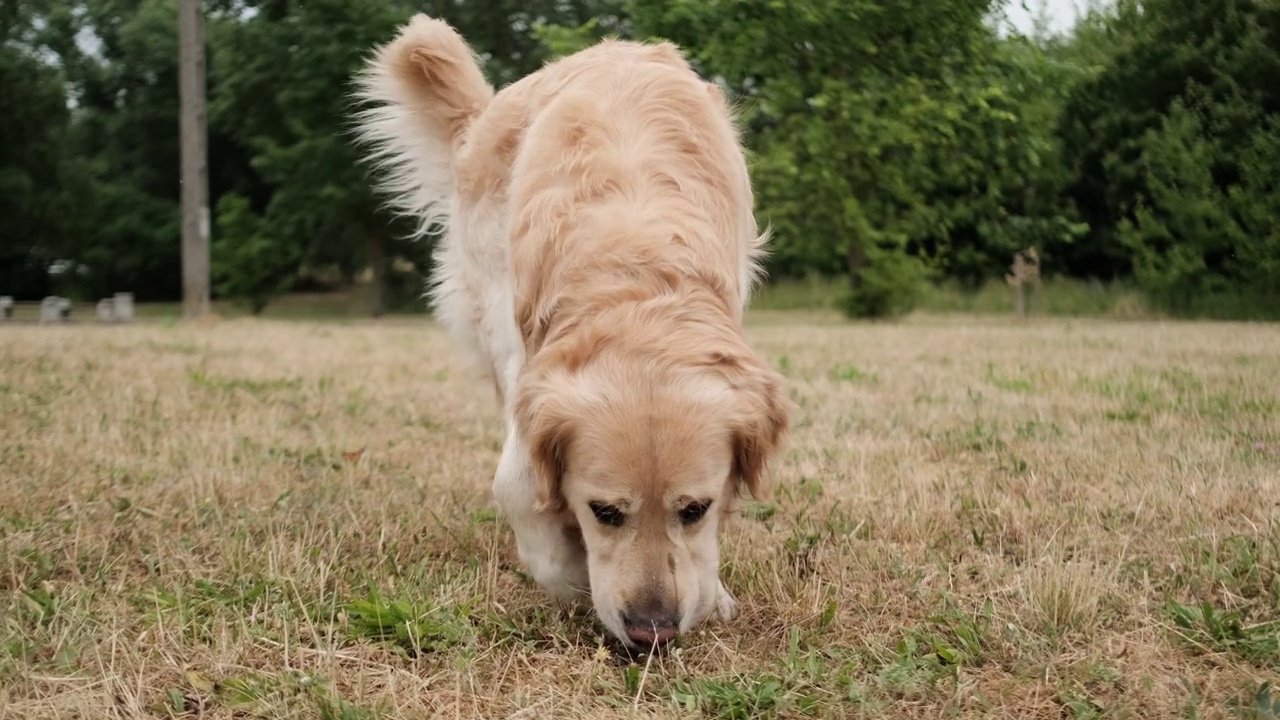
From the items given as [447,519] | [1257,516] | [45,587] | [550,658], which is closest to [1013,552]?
[1257,516]

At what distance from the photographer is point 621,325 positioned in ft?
8.23

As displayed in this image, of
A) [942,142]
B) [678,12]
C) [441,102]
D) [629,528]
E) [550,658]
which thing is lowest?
[550,658]

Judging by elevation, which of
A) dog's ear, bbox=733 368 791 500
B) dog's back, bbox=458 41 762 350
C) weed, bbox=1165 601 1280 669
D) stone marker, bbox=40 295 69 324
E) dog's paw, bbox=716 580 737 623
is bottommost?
dog's paw, bbox=716 580 737 623

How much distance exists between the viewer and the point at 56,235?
27.9m

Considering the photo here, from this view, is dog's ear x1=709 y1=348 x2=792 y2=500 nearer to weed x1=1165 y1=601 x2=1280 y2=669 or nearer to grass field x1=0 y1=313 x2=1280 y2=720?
grass field x1=0 y1=313 x2=1280 y2=720

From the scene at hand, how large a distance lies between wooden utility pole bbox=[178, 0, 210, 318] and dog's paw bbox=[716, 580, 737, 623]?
49.3ft

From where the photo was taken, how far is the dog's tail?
4.23 m

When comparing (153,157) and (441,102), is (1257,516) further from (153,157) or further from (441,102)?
(153,157)

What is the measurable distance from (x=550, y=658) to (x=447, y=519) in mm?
1266

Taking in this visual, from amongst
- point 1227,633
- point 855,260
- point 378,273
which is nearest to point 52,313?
point 378,273

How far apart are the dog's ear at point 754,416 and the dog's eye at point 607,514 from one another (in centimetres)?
33

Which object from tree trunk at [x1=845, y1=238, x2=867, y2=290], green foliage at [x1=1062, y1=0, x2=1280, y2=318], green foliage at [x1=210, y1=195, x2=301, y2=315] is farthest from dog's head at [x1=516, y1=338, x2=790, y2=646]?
green foliage at [x1=210, y1=195, x2=301, y2=315]

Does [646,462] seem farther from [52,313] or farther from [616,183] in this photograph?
[52,313]

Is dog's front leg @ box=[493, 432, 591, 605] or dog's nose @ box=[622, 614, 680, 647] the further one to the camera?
dog's front leg @ box=[493, 432, 591, 605]
